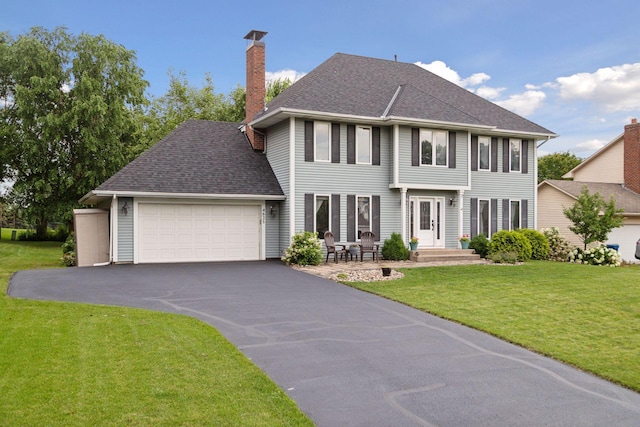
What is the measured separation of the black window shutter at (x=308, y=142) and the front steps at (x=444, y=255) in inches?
192

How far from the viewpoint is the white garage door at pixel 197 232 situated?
1662 cm

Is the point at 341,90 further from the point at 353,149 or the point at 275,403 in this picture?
the point at 275,403

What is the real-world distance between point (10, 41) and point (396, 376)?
31.8m

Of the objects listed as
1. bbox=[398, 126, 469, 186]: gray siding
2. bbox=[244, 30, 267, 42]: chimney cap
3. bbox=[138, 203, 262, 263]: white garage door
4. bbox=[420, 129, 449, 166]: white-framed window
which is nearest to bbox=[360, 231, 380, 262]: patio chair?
bbox=[398, 126, 469, 186]: gray siding

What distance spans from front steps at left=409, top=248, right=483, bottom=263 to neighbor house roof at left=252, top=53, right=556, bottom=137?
4.60 m

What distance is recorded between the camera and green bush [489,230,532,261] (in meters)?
18.0

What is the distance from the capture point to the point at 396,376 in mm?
5949

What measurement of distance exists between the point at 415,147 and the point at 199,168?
25.5 ft

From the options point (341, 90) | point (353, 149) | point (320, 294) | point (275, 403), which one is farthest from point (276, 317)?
point (341, 90)

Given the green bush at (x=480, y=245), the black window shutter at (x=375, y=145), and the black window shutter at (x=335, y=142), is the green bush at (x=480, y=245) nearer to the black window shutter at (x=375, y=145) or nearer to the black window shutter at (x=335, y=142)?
the black window shutter at (x=375, y=145)

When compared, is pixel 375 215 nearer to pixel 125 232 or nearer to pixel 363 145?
pixel 363 145

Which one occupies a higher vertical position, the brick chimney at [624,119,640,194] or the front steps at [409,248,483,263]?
the brick chimney at [624,119,640,194]

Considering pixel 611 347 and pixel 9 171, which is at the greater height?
pixel 9 171

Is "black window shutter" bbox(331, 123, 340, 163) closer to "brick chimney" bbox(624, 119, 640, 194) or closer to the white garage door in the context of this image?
the white garage door
